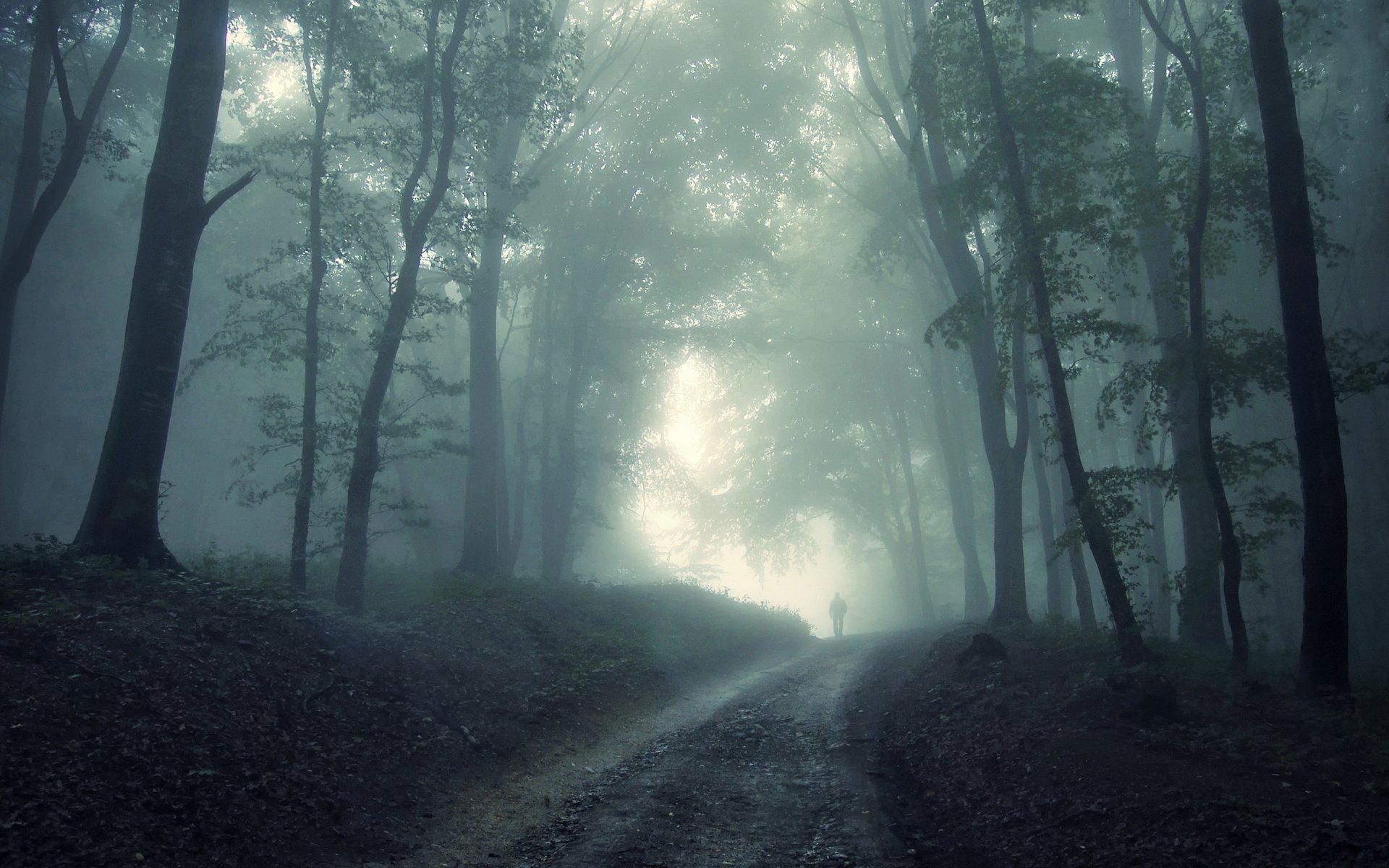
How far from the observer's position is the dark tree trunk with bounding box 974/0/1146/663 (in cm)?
1027

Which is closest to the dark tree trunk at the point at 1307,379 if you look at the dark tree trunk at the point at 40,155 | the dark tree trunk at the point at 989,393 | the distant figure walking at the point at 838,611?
the dark tree trunk at the point at 989,393

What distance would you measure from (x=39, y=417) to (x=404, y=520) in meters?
25.7

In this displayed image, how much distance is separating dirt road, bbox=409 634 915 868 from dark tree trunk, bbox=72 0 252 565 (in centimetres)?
566

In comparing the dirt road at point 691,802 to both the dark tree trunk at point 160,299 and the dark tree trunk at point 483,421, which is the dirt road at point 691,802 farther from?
the dark tree trunk at point 483,421

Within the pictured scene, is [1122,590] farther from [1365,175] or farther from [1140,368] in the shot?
[1365,175]

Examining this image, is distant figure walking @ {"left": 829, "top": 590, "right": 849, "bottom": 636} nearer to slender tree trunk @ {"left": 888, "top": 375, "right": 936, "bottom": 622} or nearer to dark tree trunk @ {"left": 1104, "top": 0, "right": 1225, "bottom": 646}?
slender tree trunk @ {"left": 888, "top": 375, "right": 936, "bottom": 622}

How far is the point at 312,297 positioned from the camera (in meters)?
14.3

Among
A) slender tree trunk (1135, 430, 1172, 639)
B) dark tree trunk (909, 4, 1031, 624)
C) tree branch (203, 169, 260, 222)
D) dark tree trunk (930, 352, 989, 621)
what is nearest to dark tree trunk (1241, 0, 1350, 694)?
dark tree trunk (909, 4, 1031, 624)

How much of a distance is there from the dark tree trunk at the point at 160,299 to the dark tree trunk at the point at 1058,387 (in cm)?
1030

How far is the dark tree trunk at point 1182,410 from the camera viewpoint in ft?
36.6

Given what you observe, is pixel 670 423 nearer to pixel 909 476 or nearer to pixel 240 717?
pixel 909 476

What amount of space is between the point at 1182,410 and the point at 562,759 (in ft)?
38.6

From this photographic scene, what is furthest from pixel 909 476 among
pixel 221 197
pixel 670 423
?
pixel 221 197

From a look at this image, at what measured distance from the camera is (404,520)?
50.5 feet
